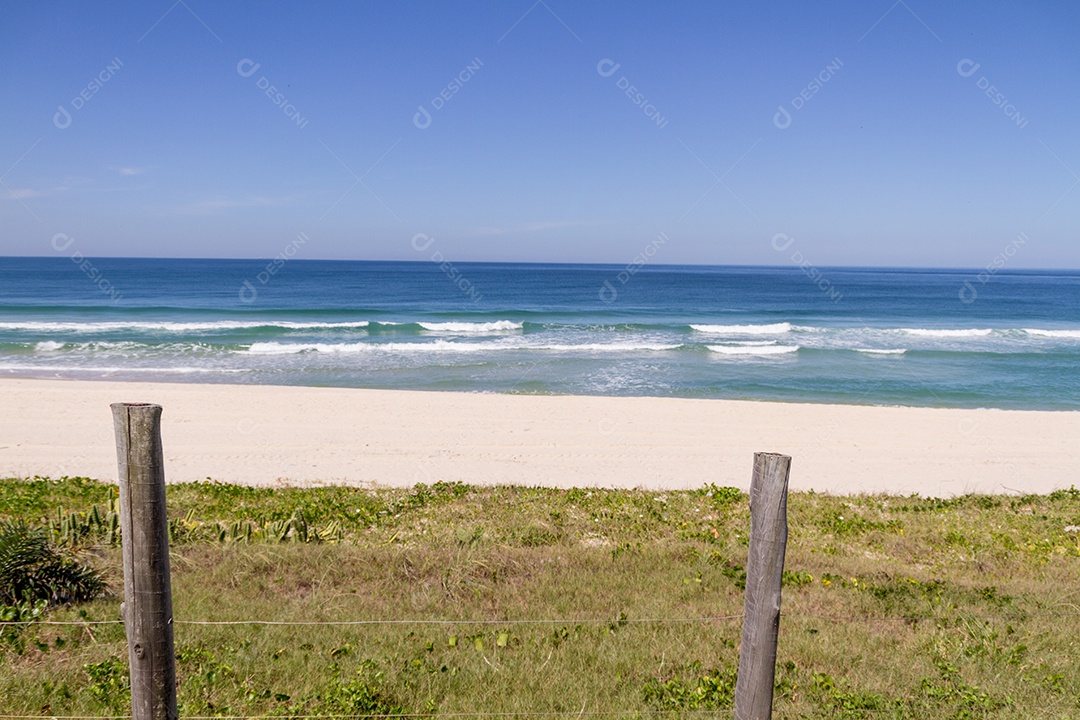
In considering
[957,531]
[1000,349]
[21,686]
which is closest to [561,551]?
[21,686]

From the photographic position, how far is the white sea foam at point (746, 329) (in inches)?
1818

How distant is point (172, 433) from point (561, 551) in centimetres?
1302

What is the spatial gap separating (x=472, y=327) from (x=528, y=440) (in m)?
27.6

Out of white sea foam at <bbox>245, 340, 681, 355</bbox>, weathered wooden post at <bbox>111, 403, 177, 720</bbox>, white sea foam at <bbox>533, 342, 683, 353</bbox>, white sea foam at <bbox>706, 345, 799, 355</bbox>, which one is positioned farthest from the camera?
white sea foam at <bbox>533, 342, 683, 353</bbox>

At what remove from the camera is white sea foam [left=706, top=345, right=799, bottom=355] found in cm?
3634

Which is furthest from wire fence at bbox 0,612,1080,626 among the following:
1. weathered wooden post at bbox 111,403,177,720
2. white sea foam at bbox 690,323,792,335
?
white sea foam at bbox 690,323,792,335

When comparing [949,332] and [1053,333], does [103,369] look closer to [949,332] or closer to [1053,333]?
[949,332]

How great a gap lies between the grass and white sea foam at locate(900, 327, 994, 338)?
3973cm

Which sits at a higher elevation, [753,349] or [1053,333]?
[1053,333]

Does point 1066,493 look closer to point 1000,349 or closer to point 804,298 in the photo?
point 1000,349

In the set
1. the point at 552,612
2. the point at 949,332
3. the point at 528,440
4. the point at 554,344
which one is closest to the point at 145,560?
the point at 552,612

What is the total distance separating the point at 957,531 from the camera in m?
9.80

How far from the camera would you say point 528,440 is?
58.2ft

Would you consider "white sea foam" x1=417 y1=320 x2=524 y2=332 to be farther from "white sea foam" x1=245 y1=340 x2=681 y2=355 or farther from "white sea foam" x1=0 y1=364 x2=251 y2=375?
"white sea foam" x1=0 y1=364 x2=251 y2=375
